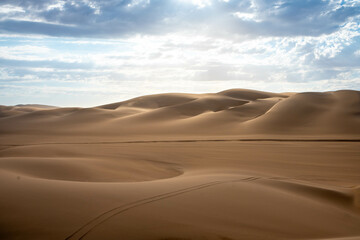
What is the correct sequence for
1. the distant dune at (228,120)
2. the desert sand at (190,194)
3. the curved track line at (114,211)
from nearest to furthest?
the curved track line at (114,211) < the desert sand at (190,194) < the distant dune at (228,120)

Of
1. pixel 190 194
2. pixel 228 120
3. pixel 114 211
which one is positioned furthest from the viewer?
pixel 228 120

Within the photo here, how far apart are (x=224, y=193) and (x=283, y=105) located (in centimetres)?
2369

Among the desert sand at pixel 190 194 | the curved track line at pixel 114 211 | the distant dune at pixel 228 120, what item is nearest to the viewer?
the curved track line at pixel 114 211

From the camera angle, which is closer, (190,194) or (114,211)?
(114,211)

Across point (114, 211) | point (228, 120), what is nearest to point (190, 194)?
point (114, 211)

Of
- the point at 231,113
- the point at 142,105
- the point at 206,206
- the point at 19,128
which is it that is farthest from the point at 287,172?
the point at 142,105

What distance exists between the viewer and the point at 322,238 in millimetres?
4293

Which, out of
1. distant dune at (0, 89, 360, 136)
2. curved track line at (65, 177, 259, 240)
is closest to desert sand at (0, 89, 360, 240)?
curved track line at (65, 177, 259, 240)

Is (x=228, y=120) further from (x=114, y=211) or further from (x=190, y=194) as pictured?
(x=114, y=211)

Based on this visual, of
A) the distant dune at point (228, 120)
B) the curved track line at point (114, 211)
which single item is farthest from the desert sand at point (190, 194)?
the distant dune at point (228, 120)

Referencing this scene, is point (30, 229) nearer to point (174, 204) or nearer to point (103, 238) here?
point (103, 238)

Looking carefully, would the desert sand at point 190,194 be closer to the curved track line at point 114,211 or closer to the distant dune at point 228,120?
the curved track line at point 114,211

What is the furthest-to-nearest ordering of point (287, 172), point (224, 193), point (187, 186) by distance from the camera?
1. point (287, 172)
2. point (187, 186)
3. point (224, 193)

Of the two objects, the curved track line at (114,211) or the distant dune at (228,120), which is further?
the distant dune at (228,120)
